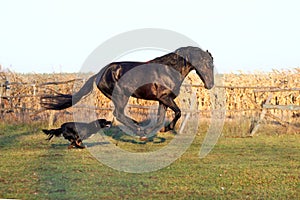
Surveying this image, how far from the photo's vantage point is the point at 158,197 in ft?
24.9

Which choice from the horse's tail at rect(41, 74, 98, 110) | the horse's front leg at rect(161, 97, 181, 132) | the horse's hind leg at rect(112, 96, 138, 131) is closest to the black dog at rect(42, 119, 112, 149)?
the horse's tail at rect(41, 74, 98, 110)

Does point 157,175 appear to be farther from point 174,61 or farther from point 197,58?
point 197,58

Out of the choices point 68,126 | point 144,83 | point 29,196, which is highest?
point 144,83

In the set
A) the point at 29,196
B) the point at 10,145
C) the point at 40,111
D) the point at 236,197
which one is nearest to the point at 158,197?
the point at 236,197

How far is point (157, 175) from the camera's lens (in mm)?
9594

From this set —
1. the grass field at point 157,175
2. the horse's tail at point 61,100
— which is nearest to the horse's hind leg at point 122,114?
the grass field at point 157,175

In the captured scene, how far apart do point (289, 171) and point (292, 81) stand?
12.4m

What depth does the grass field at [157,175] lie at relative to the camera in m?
7.89

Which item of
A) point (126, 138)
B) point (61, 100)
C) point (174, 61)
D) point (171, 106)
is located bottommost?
point (126, 138)

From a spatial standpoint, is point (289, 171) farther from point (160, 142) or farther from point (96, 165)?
point (160, 142)

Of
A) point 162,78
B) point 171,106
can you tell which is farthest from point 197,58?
point 171,106

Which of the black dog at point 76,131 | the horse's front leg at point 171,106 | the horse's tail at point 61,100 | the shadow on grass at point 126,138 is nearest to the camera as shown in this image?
the horse's front leg at point 171,106

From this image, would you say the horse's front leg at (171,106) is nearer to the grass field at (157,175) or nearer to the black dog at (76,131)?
the grass field at (157,175)

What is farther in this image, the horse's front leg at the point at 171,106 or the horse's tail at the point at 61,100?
the horse's tail at the point at 61,100
